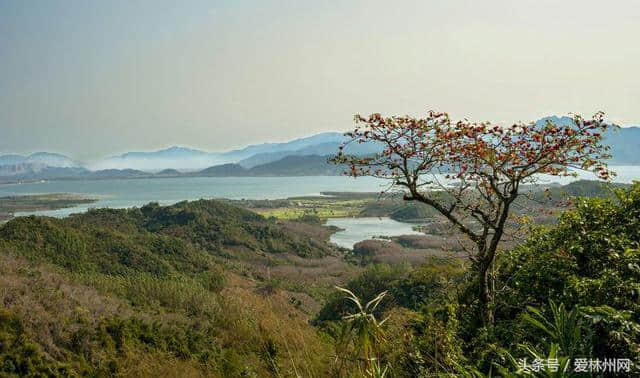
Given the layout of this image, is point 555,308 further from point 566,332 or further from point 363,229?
point 363,229

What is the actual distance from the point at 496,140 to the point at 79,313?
31.3 ft

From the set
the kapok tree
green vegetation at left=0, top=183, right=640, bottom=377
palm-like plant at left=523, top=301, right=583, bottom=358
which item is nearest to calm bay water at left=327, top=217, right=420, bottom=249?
green vegetation at left=0, top=183, right=640, bottom=377

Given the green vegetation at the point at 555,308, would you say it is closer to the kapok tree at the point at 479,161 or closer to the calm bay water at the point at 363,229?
the kapok tree at the point at 479,161

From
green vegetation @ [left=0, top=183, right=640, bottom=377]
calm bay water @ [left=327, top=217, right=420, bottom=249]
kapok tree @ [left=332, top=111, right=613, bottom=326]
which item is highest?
kapok tree @ [left=332, top=111, right=613, bottom=326]

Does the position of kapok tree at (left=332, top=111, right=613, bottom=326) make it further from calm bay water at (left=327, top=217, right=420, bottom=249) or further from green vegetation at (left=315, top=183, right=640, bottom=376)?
calm bay water at (left=327, top=217, right=420, bottom=249)

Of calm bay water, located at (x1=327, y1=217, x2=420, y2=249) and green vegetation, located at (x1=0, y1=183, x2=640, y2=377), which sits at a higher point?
green vegetation, located at (x1=0, y1=183, x2=640, y2=377)

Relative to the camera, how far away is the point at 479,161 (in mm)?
4637

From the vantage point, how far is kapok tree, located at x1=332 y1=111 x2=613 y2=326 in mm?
4270

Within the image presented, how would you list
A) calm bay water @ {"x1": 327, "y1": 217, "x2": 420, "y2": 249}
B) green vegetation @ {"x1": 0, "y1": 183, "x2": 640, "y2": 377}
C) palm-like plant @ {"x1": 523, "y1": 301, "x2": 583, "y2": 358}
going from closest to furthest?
palm-like plant @ {"x1": 523, "y1": 301, "x2": 583, "y2": 358} < green vegetation @ {"x1": 0, "y1": 183, "x2": 640, "y2": 377} < calm bay water @ {"x1": 327, "y1": 217, "x2": 420, "y2": 249}

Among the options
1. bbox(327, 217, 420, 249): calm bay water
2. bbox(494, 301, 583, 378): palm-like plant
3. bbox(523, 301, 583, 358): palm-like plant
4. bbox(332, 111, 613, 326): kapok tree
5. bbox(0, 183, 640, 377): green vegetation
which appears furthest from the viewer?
bbox(327, 217, 420, 249): calm bay water

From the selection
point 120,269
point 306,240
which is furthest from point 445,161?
point 306,240

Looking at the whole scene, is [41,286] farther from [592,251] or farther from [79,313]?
[592,251]

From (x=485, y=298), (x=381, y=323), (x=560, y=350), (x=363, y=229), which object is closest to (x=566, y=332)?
(x=560, y=350)

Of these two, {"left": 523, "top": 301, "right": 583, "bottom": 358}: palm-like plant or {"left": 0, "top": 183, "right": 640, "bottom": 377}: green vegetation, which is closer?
{"left": 523, "top": 301, "right": 583, "bottom": 358}: palm-like plant
